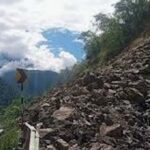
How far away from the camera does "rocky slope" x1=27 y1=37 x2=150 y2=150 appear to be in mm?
14734

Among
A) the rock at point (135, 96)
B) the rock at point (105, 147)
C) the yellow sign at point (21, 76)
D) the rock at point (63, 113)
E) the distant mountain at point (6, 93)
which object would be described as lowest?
the rock at point (105, 147)

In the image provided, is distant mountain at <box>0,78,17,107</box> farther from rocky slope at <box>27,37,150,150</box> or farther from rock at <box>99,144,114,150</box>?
rock at <box>99,144,114,150</box>

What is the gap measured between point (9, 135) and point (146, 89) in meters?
5.34

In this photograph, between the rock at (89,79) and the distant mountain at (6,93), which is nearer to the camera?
the rock at (89,79)

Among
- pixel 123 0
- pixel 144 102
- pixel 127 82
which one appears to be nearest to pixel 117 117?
pixel 144 102

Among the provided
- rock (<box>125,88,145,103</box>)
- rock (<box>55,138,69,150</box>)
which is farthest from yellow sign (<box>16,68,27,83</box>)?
rock (<box>125,88,145,103</box>)

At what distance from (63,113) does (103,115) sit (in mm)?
1441

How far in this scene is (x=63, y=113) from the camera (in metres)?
17.5

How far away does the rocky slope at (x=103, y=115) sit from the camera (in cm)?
1473

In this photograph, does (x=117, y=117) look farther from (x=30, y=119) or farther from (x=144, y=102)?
(x=30, y=119)

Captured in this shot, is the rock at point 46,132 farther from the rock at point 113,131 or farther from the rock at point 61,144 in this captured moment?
the rock at point 113,131

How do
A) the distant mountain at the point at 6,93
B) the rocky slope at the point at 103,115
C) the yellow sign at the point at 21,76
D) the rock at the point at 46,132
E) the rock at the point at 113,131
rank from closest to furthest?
the rocky slope at the point at 103,115 < the rock at the point at 113,131 < the rock at the point at 46,132 < the yellow sign at the point at 21,76 < the distant mountain at the point at 6,93

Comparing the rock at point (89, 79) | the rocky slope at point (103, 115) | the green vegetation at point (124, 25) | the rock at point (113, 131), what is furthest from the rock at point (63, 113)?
the green vegetation at point (124, 25)

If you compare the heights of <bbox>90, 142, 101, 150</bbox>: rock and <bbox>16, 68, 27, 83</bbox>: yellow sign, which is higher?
<bbox>16, 68, 27, 83</bbox>: yellow sign
